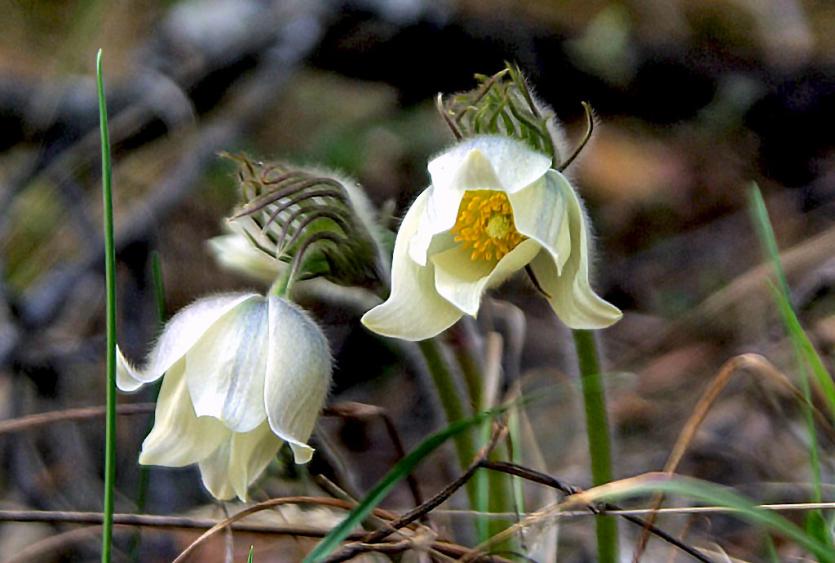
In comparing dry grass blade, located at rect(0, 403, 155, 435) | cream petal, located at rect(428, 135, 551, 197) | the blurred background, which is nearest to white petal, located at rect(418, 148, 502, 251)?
cream petal, located at rect(428, 135, 551, 197)

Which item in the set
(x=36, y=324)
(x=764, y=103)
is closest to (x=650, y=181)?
(x=764, y=103)

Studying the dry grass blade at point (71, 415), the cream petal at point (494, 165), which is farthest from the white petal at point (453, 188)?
the dry grass blade at point (71, 415)

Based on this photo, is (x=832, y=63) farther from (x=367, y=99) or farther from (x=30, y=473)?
(x=30, y=473)

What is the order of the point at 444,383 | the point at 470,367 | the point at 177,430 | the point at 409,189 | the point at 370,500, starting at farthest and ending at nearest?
the point at 409,189 < the point at 470,367 < the point at 444,383 < the point at 177,430 < the point at 370,500

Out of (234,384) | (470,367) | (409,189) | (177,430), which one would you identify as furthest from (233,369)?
(409,189)

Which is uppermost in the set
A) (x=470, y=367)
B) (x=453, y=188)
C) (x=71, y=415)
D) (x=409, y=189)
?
(x=453, y=188)

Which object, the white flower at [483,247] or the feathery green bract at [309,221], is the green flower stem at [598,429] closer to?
the white flower at [483,247]

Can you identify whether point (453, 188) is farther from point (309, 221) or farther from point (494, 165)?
point (309, 221)

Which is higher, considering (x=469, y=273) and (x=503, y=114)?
(x=503, y=114)
